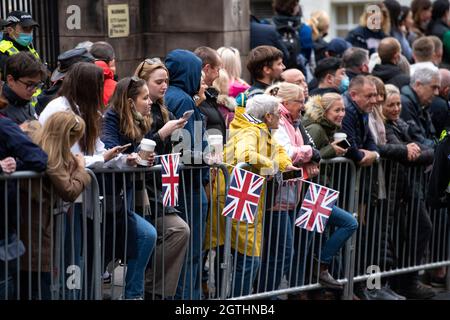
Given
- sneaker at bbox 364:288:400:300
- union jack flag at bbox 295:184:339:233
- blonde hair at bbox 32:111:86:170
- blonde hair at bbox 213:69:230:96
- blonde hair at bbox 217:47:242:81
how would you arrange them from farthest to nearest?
blonde hair at bbox 217:47:242:81 < sneaker at bbox 364:288:400:300 < blonde hair at bbox 213:69:230:96 < union jack flag at bbox 295:184:339:233 < blonde hair at bbox 32:111:86:170

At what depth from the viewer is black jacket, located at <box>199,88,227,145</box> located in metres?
9.30

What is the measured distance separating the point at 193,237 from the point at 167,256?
1.05 ft

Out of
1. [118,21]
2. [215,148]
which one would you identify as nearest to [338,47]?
[118,21]

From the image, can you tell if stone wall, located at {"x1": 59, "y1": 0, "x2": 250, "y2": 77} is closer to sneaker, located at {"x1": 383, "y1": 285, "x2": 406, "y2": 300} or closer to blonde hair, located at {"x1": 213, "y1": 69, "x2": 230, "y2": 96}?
blonde hair, located at {"x1": 213, "y1": 69, "x2": 230, "y2": 96}

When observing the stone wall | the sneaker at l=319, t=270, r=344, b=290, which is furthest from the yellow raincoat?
the stone wall

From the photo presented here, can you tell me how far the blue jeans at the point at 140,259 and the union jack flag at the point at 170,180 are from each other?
9.1 inches

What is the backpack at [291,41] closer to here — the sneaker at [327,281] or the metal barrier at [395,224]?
the metal barrier at [395,224]

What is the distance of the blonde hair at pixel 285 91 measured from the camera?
29.8 ft

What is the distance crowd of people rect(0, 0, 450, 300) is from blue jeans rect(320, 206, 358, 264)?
11 millimetres

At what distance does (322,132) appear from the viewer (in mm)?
9500

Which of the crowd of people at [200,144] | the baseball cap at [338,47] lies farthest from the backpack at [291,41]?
the crowd of people at [200,144]
